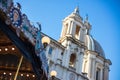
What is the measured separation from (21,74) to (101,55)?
38.9 m

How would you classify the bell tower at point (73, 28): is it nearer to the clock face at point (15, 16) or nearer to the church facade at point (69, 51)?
the church facade at point (69, 51)

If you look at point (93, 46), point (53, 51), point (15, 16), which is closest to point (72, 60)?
point (53, 51)

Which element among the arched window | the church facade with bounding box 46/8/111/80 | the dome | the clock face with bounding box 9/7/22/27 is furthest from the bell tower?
the clock face with bounding box 9/7/22/27

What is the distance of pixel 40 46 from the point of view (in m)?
17.2

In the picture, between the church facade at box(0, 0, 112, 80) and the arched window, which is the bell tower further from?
the arched window

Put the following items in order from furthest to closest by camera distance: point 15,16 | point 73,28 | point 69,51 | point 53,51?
point 73,28
point 69,51
point 53,51
point 15,16

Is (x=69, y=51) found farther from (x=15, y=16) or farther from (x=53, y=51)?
(x=15, y=16)

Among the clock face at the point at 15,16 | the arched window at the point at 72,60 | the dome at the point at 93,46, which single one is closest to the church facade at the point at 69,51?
the arched window at the point at 72,60

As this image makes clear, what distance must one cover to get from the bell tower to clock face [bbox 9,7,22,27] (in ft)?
89.0

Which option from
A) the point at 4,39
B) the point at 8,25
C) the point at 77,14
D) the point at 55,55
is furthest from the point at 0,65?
the point at 77,14

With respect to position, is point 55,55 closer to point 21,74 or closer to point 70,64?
point 70,64

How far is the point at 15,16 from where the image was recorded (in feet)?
46.9

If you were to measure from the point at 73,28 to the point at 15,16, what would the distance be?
29.1 meters

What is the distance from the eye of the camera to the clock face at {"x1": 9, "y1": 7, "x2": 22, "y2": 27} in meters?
14.0
